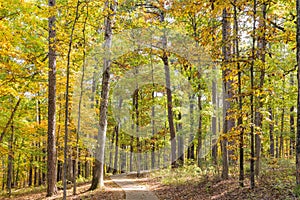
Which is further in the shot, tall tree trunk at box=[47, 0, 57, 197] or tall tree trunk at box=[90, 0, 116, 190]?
tall tree trunk at box=[90, 0, 116, 190]

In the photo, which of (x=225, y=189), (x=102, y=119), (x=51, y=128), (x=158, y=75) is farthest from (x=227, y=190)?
(x=158, y=75)

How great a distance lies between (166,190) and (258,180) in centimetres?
394

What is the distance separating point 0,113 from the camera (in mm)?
15062

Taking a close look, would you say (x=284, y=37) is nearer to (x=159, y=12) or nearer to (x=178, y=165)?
(x=159, y=12)

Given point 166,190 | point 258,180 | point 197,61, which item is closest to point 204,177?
point 166,190

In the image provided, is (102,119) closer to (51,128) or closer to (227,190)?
(51,128)

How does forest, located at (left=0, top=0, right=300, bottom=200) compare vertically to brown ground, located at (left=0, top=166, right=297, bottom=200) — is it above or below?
above

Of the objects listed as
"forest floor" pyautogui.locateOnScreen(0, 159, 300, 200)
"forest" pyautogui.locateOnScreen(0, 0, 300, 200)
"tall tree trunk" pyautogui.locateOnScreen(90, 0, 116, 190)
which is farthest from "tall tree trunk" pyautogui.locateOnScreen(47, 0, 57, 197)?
"forest floor" pyautogui.locateOnScreen(0, 159, 300, 200)

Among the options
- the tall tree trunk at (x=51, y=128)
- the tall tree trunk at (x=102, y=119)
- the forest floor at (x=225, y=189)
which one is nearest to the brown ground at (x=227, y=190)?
the forest floor at (x=225, y=189)

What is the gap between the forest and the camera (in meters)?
7.57

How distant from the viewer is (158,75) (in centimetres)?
1995

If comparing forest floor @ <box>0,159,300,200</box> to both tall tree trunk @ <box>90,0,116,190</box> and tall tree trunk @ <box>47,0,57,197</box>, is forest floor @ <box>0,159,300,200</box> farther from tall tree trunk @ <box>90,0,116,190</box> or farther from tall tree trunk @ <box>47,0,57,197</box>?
tall tree trunk @ <box>47,0,57,197</box>

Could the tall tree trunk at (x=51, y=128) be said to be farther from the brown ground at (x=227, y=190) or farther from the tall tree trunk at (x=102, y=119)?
the brown ground at (x=227, y=190)

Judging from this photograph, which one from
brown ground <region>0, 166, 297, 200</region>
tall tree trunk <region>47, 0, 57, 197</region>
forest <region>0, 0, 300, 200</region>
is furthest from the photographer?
tall tree trunk <region>47, 0, 57, 197</region>
